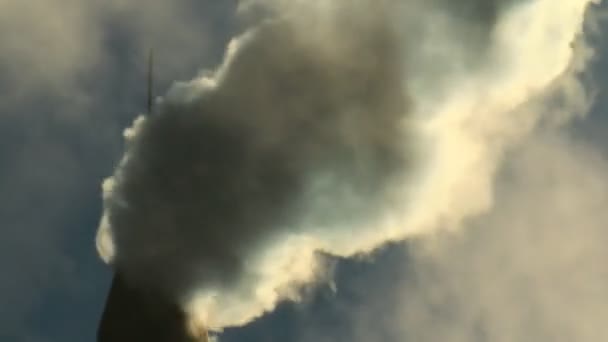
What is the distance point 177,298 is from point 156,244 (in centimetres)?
186

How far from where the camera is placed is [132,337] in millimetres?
27828

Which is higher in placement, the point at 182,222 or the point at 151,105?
the point at 151,105

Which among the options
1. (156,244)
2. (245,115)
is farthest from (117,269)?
(245,115)

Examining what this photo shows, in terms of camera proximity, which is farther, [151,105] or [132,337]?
[151,105]

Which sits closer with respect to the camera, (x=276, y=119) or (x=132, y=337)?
(x=132, y=337)

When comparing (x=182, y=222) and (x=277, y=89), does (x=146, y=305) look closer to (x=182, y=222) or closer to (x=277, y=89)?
(x=182, y=222)

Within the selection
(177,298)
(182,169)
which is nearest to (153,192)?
(182,169)

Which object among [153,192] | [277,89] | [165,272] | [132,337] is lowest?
[132,337]

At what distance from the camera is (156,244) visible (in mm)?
29656

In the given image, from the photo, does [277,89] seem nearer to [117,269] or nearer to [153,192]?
[153,192]

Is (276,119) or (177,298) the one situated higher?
(276,119)

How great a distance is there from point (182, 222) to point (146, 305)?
2.90 meters

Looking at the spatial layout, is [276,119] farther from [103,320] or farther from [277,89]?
[103,320]

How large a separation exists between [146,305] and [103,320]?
1376 mm
